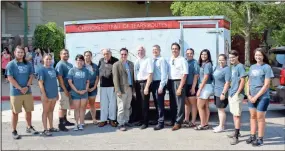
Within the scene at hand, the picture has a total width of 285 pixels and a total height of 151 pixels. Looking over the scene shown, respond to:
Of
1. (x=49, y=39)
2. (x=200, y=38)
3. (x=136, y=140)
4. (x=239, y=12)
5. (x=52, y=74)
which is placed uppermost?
(x=239, y=12)

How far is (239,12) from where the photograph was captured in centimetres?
1711

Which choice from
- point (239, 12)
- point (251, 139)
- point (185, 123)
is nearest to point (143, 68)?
point (185, 123)

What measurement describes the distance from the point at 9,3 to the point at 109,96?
16.8 meters

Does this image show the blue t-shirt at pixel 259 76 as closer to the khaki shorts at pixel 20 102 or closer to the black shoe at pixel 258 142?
the black shoe at pixel 258 142

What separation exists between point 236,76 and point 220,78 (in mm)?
495

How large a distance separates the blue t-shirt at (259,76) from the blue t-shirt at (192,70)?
1.51 metres

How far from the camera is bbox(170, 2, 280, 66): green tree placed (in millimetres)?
16203

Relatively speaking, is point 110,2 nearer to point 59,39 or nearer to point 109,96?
point 59,39

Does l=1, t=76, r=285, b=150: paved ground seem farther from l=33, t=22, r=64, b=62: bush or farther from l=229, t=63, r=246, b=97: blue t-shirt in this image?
l=33, t=22, r=64, b=62: bush

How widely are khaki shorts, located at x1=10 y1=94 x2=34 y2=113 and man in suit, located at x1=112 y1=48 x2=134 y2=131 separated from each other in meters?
1.74

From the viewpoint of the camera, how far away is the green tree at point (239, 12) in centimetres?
1620

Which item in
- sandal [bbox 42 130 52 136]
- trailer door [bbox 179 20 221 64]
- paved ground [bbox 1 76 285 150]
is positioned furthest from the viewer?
trailer door [bbox 179 20 221 64]

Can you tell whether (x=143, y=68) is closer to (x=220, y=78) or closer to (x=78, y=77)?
(x=78, y=77)

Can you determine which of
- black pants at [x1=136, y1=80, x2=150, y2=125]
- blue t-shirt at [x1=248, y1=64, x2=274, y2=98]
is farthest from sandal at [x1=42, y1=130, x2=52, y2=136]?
blue t-shirt at [x1=248, y1=64, x2=274, y2=98]
